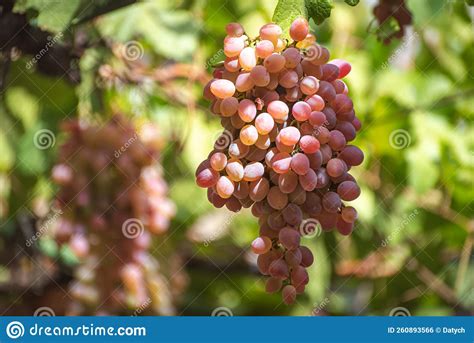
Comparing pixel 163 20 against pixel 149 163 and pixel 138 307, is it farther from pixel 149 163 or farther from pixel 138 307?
pixel 138 307

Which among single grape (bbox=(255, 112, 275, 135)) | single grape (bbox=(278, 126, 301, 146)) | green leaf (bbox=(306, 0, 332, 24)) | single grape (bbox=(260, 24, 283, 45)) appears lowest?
single grape (bbox=(278, 126, 301, 146))

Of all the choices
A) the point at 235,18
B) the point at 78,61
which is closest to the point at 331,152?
the point at 78,61

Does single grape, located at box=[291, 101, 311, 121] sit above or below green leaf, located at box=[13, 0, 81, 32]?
below

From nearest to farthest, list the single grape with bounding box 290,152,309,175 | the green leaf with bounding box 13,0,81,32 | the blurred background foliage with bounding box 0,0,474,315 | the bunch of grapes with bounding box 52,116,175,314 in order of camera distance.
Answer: the single grape with bounding box 290,152,309,175 → the green leaf with bounding box 13,0,81,32 → the bunch of grapes with bounding box 52,116,175,314 → the blurred background foliage with bounding box 0,0,474,315

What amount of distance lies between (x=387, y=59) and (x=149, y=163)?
63 cm

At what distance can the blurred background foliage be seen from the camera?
1.82 metres

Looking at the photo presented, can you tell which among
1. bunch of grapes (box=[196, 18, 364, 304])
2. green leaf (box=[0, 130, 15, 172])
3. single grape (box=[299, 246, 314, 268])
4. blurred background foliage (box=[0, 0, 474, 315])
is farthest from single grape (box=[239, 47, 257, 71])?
green leaf (box=[0, 130, 15, 172])

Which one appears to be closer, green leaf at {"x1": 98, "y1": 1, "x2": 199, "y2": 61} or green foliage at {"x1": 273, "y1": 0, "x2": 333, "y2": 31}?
green foliage at {"x1": 273, "y1": 0, "x2": 333, "y2": 31}

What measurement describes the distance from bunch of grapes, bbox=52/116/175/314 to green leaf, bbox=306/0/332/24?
3.06ft

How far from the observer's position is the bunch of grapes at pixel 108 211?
170 centimetres

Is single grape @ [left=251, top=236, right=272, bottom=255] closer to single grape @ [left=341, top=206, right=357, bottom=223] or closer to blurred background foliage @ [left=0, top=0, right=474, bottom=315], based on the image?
single grape @ [left=341, top=206, right=357, bottom=223]

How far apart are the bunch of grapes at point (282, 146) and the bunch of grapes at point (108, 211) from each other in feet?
2.82

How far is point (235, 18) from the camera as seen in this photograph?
1.90m

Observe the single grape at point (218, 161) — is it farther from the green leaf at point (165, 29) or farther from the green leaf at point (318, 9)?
the green leaf at point (165, 29)
